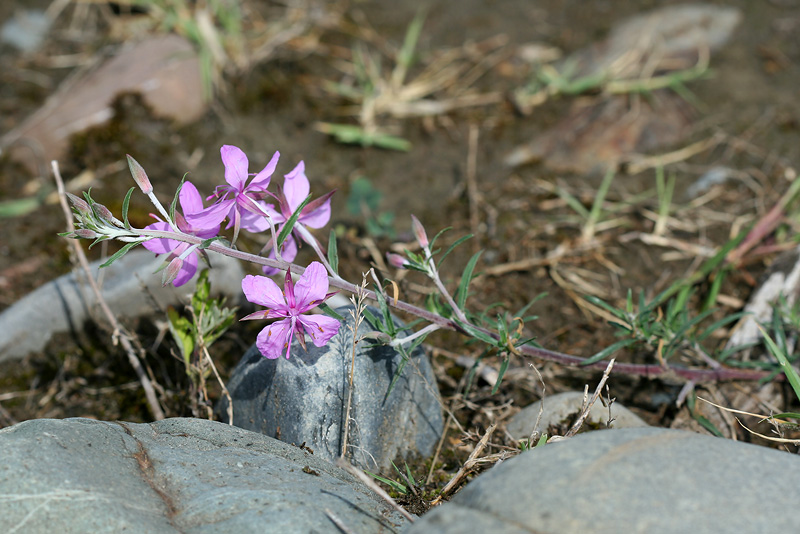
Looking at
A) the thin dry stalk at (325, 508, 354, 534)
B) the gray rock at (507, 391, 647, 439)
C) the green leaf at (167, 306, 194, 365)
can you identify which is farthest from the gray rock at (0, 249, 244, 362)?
the thin dry stalk at (325, 508, 354, 534)

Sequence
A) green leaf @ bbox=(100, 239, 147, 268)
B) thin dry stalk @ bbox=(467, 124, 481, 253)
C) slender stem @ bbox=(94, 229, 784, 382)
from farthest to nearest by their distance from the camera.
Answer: thin dry stalk @ bbox=(467, 124, 481, 253) < slender stem @ bbox=(94, 229, 784, 382) < green leaf @ bbox=(100, 239, 147, 268)

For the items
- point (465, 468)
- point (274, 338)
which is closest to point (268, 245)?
point (274, 338)

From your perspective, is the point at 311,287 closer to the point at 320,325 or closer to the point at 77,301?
the point at 320,325

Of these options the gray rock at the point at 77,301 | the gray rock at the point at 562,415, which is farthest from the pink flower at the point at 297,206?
the gray rock at the point at 562,415

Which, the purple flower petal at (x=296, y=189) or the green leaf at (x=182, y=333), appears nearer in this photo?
the purple flower petal at (x=296, y=189)

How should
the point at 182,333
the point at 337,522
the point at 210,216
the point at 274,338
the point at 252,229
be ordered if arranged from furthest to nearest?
the point at 182,333 < the point at 252,229 < the point at 274,338 < the point at 210,216 < the point at 337,522

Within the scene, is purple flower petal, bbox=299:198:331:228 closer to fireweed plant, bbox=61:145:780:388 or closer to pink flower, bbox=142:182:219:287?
fireweed plant, bbox=61:145:780:388

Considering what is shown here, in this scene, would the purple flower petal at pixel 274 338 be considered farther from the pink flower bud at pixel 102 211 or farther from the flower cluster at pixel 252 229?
the pink flower bud at pixel 102 211
